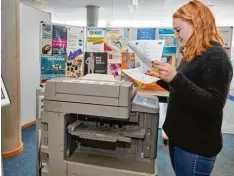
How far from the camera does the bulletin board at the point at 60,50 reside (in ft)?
8.43

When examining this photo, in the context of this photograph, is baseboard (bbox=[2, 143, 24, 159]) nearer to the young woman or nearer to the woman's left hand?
the young woman

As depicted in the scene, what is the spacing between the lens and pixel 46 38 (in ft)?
8.37

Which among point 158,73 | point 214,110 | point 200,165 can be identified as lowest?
point 200,165

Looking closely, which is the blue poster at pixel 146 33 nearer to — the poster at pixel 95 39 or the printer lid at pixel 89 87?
the poster at pixel 95 39

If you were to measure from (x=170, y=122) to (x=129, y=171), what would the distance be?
1.15ft

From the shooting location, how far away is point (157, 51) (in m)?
1.07

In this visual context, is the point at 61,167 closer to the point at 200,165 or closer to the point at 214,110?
the point at 200,165

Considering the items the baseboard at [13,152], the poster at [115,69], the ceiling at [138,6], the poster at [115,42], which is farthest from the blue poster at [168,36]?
the ceiling at [138,6]

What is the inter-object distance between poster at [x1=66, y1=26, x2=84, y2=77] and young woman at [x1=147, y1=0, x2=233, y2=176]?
6.43ft

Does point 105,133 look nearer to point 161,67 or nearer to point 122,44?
point 161,67

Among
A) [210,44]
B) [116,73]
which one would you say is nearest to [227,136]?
[116,73]

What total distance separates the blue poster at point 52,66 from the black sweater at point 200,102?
1.87 metres

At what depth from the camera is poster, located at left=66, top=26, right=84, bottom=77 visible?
2.81 metres

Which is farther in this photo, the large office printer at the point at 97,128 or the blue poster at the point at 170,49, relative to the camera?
the blue poster at the point at 170,49
